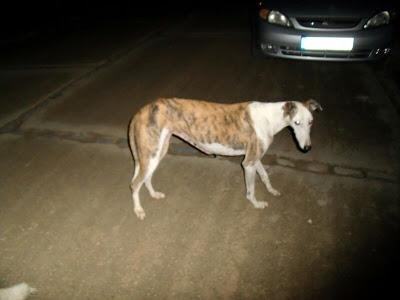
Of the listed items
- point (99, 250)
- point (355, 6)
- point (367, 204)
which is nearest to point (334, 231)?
point (367, 204)

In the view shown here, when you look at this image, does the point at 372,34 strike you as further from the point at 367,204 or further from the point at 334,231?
the point at 334,231

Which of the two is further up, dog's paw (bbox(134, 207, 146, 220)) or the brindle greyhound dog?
the brindle greyhound dog

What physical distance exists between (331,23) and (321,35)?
0.93ft

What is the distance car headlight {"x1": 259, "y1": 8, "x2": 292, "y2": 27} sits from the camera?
605 cm

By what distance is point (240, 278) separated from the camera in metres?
3.01

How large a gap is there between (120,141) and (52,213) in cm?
163

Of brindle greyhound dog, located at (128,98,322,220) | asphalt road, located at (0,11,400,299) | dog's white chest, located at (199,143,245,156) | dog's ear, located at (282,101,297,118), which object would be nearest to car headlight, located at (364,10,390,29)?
asphalt road, located at (0,11,400,299)

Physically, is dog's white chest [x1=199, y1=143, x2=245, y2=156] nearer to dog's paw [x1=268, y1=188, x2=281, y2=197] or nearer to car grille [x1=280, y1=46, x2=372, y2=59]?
dog's paw [x1=268, y1=188, x2=281, y2=197]

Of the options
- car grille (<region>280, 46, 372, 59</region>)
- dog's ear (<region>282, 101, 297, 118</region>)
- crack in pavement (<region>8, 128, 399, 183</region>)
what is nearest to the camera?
dog's ear (<region>282, 101, 297, 118</region>)

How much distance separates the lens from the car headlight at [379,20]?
228 inches

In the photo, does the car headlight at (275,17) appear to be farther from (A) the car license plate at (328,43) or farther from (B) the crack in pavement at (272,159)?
(B) the crack in pavement at (272,159)

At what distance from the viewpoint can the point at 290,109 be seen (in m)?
3.28

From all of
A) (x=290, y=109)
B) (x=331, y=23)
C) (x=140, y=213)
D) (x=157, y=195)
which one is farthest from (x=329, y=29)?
(x=140, y=213)

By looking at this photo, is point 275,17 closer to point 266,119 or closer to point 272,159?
point 272,159
